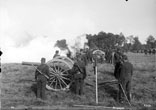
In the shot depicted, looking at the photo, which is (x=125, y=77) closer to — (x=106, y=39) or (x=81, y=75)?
(x=81, y=75)

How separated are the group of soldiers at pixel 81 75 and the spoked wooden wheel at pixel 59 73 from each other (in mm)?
384

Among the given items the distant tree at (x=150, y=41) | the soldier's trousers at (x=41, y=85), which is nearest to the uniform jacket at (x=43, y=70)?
the soldier's trousers at (x=41, y=85)

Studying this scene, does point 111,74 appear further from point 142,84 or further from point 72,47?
point 72,47

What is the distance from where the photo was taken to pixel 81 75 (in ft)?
38.8

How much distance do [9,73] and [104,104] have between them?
740cm

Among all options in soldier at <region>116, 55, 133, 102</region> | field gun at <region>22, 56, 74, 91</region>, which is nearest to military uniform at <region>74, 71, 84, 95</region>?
field gun at <region>22, 56, 74, 91</region>

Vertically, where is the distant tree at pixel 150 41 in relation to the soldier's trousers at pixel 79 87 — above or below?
above

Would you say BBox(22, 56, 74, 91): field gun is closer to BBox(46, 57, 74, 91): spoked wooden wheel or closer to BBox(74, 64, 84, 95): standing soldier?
BBox(46, 57, 74, 91): spoked wooden wheel

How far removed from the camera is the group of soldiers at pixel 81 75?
433 inches

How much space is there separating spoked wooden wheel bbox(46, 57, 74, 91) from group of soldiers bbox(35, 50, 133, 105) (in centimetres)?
38

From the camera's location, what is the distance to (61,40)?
25234mm

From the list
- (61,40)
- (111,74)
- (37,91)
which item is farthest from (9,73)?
(61,40)

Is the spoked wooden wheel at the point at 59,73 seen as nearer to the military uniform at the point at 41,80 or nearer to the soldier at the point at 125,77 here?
the military uniform at the point at 41,80

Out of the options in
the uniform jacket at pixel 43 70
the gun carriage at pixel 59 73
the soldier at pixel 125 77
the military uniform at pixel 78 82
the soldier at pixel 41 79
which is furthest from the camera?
the gun carriage at pixel 59 73
